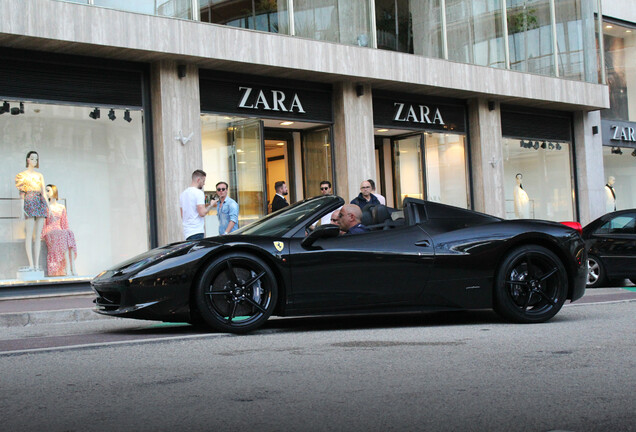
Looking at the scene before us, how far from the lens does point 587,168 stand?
24328mm

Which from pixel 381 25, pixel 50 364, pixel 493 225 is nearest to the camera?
pixel 50 364

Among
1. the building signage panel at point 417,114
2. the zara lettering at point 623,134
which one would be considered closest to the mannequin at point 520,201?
the building signage panel at point 417,114

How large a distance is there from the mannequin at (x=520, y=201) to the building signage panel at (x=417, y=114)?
2.55 m

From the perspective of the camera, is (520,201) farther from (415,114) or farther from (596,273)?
(596,273)

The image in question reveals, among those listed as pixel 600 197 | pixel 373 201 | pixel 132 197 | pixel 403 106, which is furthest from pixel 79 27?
pixel 600 197

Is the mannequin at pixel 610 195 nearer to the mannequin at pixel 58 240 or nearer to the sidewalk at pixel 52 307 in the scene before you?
the sidewalk at pixel 52 307

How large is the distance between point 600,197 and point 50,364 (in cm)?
2156

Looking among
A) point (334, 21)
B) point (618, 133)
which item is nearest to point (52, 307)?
point (334, 21)

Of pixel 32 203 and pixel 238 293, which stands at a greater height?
pixel 32 203

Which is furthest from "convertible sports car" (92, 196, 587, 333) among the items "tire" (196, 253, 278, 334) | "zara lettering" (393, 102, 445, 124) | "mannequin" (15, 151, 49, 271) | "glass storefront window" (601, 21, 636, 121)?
"glass storefront window" (601, 21, 636, 121)

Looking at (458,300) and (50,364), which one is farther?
(458,300)

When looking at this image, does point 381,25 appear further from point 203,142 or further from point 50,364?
point 50,364

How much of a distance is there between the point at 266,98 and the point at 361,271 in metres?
10.0

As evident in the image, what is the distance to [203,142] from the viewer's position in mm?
15914
